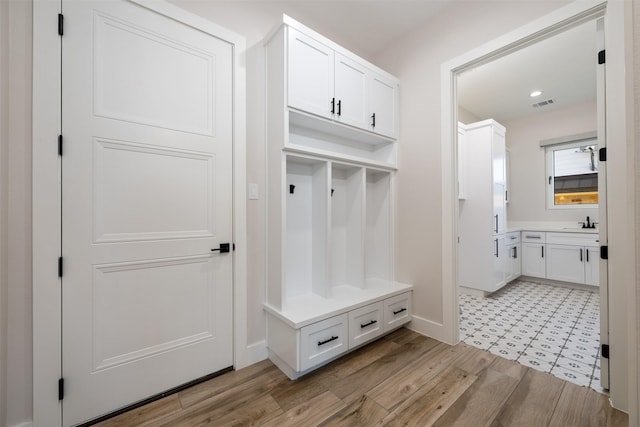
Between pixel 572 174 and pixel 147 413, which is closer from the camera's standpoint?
pixel 147 413

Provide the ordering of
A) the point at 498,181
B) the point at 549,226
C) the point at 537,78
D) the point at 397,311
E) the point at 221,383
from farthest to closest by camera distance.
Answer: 1. the point at 549,226
2. the point at 498,181
3. the point at 537,78
4. the point at 397,311
5. the point at 221,383

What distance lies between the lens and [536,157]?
4613mm

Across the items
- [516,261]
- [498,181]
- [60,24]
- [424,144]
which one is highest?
[60,24]

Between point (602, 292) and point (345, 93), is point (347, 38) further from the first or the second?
point (602, 292)

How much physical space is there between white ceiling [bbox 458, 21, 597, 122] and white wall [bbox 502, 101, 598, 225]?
0.18 meters

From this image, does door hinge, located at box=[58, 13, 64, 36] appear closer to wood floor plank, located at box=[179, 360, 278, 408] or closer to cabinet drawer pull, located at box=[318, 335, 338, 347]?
wood floor plank, located at box=[179, 360, 278, 408]

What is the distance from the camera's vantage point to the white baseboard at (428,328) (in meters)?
2.26

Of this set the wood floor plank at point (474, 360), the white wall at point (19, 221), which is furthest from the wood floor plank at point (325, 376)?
the white wall at point (19, 221)

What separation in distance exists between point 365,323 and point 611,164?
184cm

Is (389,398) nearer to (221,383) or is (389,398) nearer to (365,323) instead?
(365,323)

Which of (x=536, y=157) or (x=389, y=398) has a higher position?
(x=536, y=157)

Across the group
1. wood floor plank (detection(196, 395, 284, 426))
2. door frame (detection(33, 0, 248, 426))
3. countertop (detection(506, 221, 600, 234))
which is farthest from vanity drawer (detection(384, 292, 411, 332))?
countertop (detection(506, 221, 600, 234))

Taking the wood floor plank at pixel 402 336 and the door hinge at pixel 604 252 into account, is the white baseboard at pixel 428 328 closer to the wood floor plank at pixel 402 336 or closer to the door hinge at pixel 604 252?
the wood floor plank at pixel 402 336

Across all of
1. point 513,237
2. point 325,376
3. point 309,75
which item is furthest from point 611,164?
point 513,237
